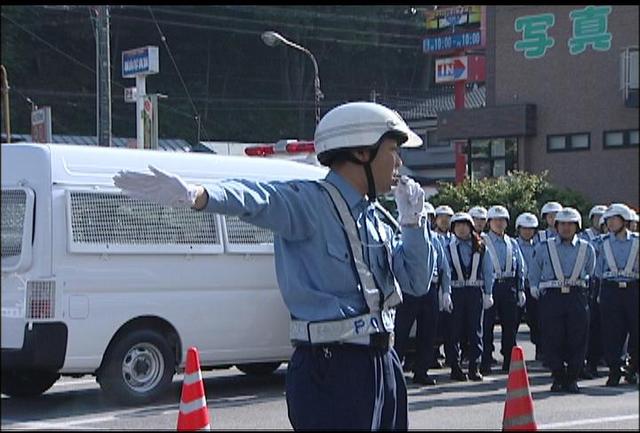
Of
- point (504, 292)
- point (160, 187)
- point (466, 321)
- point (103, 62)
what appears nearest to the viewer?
point (160, 187)

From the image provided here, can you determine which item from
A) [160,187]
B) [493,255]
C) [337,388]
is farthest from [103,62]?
[493,255]

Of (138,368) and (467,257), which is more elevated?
(467,257)

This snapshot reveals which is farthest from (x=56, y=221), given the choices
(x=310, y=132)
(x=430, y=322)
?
(x=430, y=322)

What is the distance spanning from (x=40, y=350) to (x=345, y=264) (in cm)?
202

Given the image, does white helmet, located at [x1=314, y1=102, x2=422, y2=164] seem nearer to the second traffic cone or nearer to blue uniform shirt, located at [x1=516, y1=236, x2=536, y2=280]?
the second traffic cone

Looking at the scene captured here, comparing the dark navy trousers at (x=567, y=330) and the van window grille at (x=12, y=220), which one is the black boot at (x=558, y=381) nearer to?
the dark navy trousers at (x=567, y=330)

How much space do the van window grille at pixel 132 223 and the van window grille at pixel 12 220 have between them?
108 inches

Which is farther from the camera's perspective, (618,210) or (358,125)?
(618,210)

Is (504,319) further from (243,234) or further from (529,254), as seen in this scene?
(243,234)

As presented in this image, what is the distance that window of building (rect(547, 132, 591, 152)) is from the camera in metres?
3.74

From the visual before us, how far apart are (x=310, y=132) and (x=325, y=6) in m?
0.65

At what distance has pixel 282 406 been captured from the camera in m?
9.47

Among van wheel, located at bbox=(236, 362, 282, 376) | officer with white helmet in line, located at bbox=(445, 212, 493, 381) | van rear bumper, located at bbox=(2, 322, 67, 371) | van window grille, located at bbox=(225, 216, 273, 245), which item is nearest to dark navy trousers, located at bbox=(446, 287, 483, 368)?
officer with white helmet in line, located at bbox=(445, 212, 493, 381)

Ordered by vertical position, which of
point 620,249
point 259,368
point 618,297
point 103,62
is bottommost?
point 259,368
